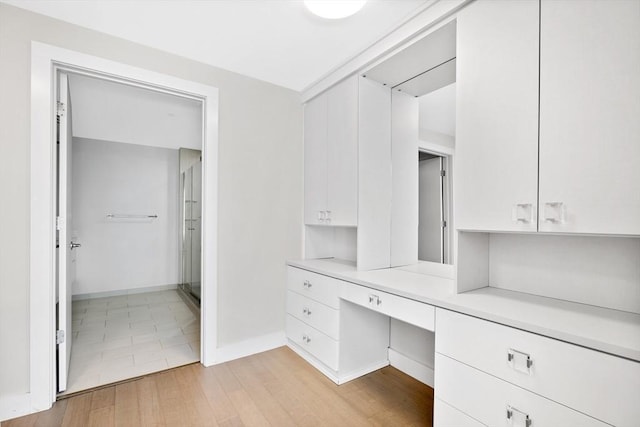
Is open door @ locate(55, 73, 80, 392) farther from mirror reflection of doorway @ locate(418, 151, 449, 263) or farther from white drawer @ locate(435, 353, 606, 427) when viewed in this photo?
mirror reflection of doorway @ locate(418, 151, 449, 263)

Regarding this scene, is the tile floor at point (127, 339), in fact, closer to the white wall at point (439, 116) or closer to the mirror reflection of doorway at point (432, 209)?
the mirror reflection of doorway at point (432, 209)

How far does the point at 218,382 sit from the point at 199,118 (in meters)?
2.81

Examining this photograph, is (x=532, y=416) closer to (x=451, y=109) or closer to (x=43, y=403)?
(x=451, y=109)

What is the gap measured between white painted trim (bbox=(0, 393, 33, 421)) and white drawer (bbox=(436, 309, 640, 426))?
2420mm

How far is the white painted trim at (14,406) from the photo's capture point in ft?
5.70

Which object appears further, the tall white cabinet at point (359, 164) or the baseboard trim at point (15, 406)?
the tall white cabinet at point (359, 164)

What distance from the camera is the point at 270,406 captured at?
1900 millimetres

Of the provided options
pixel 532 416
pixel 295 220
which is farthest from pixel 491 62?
pixel 295 220

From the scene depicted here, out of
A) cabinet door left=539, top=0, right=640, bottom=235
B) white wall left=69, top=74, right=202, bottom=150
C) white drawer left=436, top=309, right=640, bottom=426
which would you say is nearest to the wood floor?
white drawer left=436, top=309, right=640, bottom=426

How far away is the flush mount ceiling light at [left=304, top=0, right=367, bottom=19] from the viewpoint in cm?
164

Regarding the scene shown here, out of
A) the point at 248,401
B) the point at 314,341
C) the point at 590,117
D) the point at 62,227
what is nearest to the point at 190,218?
the point at 62,227

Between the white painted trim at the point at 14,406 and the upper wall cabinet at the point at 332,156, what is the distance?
2.21m

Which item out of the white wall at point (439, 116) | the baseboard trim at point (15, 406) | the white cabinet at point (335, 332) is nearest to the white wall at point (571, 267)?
the white wall at point (439, 116)

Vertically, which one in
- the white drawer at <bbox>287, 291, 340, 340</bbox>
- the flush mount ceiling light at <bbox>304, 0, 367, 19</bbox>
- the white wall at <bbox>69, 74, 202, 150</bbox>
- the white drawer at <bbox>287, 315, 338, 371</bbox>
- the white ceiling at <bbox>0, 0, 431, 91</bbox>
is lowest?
the white drawer at <bbox>287, 315, 338, 371</bbox>
